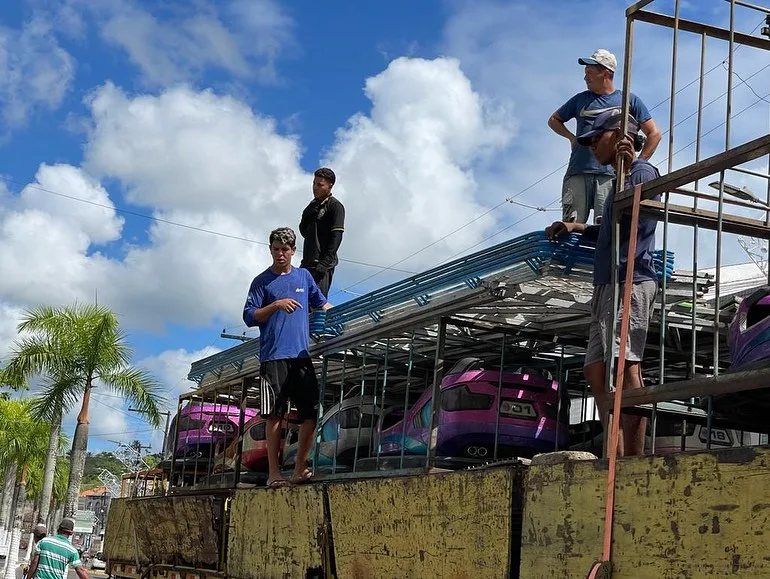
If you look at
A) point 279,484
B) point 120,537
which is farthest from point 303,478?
point 120,537

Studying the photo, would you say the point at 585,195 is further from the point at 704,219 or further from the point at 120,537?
the point at 120,537

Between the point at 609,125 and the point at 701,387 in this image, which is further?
the point at 609,125

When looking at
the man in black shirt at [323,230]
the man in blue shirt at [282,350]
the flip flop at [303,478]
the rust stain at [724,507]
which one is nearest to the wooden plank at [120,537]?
the man in blue shirt at [282,350]

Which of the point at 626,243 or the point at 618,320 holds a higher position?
the point at 626,243

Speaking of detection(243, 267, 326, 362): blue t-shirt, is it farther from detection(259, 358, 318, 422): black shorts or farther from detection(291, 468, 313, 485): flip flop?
detection(291, 468, 313, 485): flip flop

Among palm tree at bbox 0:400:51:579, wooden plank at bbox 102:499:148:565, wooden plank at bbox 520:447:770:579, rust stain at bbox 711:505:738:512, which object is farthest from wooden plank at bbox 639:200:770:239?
palm tree at bbox 0:400:51:579

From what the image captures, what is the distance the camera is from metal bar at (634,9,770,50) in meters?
4.29

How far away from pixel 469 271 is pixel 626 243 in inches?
41.7

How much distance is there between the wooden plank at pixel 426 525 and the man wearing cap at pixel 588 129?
2.00m

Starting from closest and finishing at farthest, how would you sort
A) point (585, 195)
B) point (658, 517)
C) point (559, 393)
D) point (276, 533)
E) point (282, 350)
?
point (658, 517)
point (276, 533)
point (559, 393)
point (585, 195)
point (282, 350)

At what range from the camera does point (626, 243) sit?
14.2 ft

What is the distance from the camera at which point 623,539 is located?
127 inches

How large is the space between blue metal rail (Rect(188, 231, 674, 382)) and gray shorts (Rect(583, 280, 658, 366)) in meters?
0.20

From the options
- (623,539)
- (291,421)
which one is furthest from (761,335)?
(291,421)
